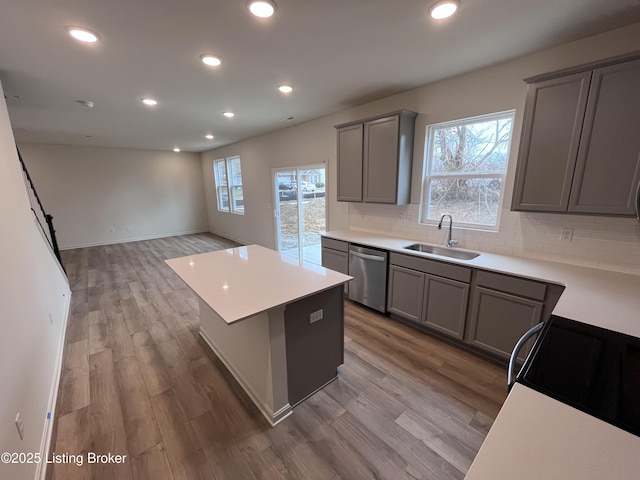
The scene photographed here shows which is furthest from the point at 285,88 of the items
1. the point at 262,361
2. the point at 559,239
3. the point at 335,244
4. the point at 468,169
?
the point at 559,239

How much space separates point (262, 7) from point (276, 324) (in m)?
1.95

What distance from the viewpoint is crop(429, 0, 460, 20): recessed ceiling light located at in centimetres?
159

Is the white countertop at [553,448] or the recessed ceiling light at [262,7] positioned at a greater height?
the recessed ceiling light at [262,7]

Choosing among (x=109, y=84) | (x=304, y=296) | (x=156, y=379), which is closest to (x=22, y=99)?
(x=109, y=84)

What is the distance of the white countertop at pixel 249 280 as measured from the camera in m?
1.55

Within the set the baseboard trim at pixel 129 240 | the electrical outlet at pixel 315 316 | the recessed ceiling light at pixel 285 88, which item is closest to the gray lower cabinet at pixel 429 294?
the electrical outlet at pixel 315 316

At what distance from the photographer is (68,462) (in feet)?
5.12

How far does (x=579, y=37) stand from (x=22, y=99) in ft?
18.1

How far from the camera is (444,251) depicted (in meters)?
2.97

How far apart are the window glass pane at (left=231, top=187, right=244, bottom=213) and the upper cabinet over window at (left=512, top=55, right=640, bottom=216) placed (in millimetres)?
5960

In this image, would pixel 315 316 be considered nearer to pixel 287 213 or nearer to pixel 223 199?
pixel 287 213

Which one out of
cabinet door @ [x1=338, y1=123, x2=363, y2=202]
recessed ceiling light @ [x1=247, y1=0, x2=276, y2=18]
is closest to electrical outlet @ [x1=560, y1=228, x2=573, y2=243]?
cabinet door @ [x1=338, y1=123, x2=363, y2=202]

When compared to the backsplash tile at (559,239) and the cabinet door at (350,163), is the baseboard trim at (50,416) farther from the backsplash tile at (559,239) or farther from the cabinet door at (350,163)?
the backsplash tile at (559,239)

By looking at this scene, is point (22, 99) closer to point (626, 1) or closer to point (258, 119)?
point (258, 119)
